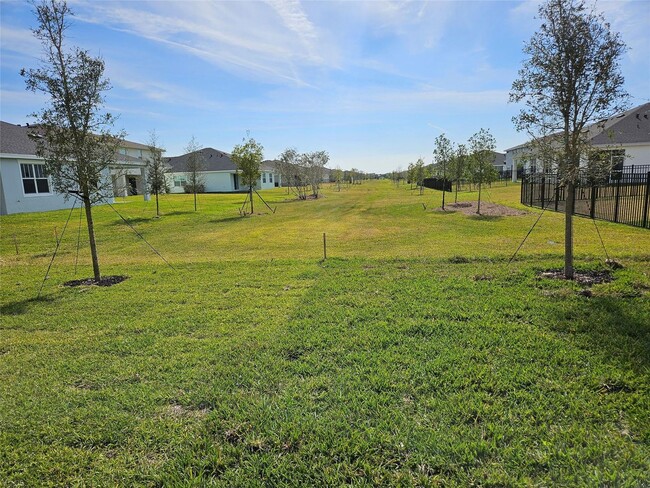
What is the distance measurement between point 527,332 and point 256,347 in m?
3.43

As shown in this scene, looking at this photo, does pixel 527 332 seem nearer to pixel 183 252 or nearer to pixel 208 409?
pixel 208 409

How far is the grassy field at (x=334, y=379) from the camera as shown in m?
2.93

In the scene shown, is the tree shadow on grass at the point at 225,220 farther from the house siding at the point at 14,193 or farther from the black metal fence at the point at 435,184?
the black metal fence at the point at 435,184

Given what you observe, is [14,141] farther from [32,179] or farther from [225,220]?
[225,220]

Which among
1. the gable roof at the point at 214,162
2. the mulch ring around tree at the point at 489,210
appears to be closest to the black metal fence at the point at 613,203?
the mulch ring around tree at the point at 489,210

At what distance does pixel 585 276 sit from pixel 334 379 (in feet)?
19.6

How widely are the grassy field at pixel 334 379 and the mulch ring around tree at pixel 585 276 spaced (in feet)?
0.88

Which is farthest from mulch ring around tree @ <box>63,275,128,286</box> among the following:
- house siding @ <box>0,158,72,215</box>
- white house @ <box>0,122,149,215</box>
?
house siding @ <box>0,158,72,215</box>

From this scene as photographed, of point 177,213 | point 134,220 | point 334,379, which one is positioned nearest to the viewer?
point 334,379

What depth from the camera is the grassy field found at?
2934mm

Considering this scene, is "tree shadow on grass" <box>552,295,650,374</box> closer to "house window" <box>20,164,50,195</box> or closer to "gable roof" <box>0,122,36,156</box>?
"gable roof" <box>0,122,36,156</box>

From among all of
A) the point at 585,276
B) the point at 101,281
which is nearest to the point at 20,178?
the point at 101,281

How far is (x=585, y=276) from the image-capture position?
24.6 ft

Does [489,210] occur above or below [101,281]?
above
